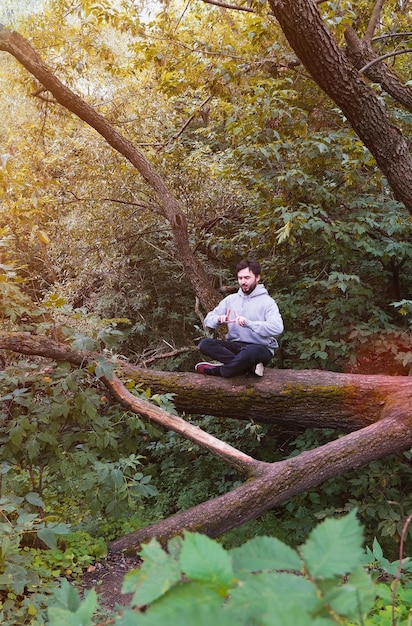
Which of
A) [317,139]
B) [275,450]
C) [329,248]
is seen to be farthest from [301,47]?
[275,450]

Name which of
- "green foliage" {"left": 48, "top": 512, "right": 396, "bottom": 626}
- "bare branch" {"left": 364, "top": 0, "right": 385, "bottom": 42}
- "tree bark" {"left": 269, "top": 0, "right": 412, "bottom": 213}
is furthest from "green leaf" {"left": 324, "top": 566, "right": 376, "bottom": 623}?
"bare branch" {"left": 364, "top": 0, "right": 385, "bottom": 42}

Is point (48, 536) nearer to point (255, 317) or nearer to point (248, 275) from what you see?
Answer: point (255, 317)

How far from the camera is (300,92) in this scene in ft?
22.7

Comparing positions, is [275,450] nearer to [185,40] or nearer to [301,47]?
[301,47]

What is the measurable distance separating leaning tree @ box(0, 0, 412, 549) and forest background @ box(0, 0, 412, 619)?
0.81 feet

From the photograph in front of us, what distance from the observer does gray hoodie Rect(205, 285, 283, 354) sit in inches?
209

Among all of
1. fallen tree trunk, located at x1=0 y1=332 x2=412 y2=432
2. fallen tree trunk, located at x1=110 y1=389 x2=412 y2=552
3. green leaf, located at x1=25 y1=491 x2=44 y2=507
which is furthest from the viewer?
fallen tree trunk, located at x1=0 y1=332 x2=412 y2=432

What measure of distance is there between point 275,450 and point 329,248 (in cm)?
292

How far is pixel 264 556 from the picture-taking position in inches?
24.2

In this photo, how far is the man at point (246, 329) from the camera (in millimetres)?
5312

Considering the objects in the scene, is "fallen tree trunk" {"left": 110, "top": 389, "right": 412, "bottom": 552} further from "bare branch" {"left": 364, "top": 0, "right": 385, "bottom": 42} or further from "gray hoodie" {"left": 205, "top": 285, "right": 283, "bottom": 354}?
"bare branch" {"left": 364, "top": 0, "right": 385, "bottom": 42}

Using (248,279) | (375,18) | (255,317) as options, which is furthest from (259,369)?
(375,18)

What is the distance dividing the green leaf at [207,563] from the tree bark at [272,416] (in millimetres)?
3479

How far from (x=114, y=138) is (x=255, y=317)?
129 inches
